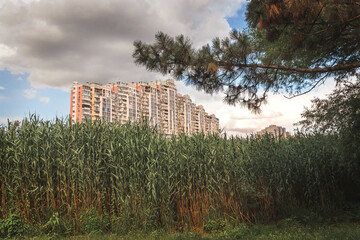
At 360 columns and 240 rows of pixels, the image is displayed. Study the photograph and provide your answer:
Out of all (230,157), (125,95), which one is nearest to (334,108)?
(230,157)

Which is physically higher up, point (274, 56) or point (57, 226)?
point (274, 56)

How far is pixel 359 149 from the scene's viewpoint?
5.96m

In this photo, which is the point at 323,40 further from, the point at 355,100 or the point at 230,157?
the point at 230,157

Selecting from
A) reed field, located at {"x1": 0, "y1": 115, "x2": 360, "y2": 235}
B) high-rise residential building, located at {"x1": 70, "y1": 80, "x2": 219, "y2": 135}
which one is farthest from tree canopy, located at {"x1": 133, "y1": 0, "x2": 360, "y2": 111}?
high-rise residential building, located at {"x1": 70, "y1": 80, "x2": 219, "y2": 135}

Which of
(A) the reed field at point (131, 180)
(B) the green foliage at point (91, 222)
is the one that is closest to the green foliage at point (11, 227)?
(A) the reed field at point (131, 180)

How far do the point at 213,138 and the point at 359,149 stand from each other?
318 cm

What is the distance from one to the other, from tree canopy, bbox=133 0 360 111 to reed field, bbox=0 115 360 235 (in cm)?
143

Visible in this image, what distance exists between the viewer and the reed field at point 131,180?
561cm

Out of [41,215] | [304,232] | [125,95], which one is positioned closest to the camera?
[304,232]

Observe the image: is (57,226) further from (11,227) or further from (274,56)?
(274,56)

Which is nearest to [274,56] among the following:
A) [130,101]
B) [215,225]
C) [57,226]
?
[215,225]

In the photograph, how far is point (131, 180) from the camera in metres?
5.72

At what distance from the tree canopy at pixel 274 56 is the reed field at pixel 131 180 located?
143 centimetres

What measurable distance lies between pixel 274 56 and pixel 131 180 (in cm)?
422
